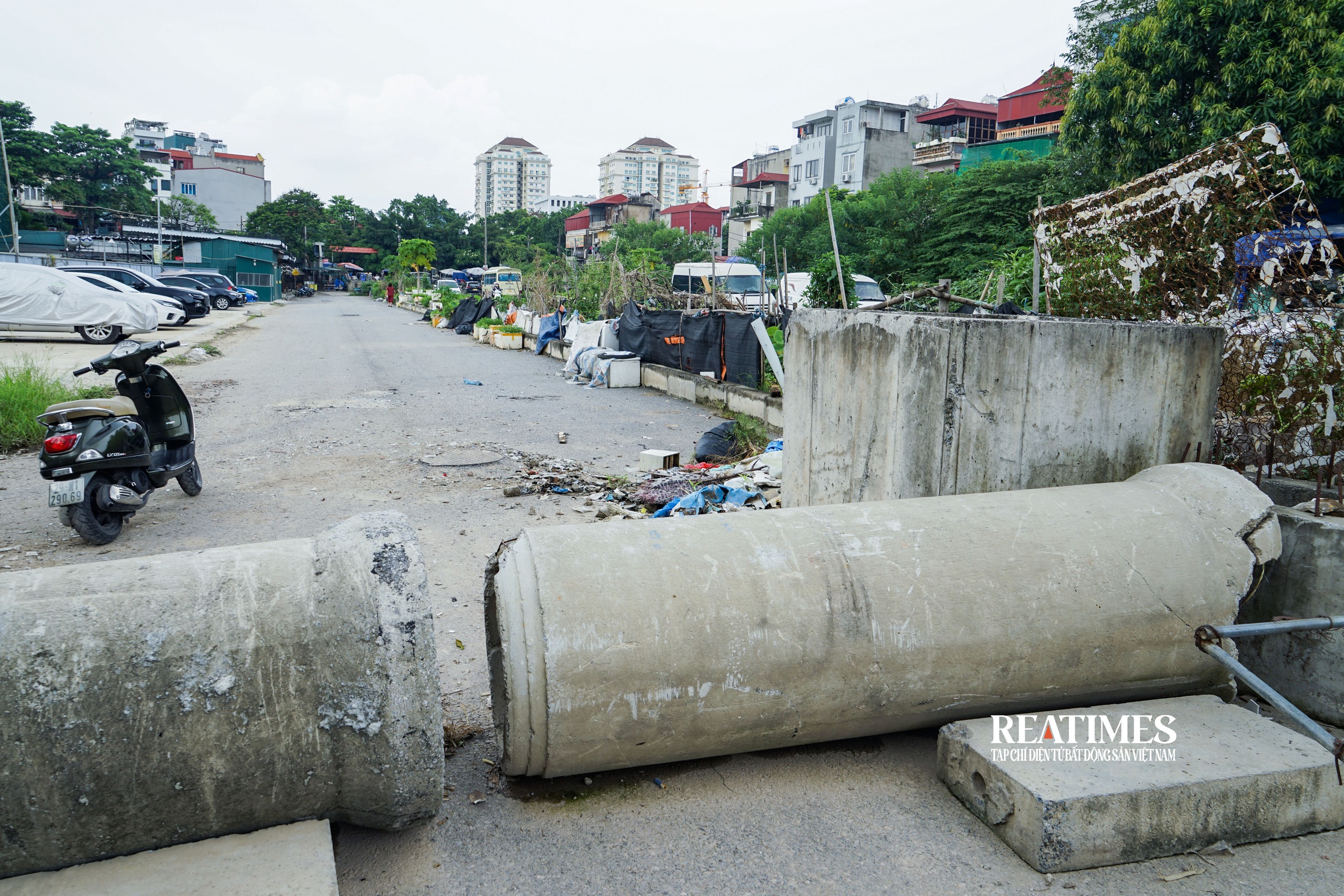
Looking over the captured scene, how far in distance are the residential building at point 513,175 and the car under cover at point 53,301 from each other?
156 metres

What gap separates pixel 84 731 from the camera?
2244mm

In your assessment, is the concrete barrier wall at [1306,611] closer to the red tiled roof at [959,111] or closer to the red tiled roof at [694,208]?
the red tiled roof at [959,111]

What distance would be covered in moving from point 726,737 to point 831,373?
234 centimetres

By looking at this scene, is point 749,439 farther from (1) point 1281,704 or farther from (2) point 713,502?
(1) point 1281,704

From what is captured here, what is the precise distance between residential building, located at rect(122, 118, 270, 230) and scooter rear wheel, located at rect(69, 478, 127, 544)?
66.2 meters

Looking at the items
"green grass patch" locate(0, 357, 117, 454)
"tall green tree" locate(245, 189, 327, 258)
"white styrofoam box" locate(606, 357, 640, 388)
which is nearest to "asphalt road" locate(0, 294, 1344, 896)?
"green grass patch" locate(0, 357, 117, 454)

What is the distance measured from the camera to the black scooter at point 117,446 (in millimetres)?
5520

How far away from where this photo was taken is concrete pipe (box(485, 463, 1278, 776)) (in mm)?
2820

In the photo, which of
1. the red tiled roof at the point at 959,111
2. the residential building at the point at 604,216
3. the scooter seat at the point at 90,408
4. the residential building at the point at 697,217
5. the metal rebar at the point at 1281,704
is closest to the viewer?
the metal rebar at the point at 1281,704

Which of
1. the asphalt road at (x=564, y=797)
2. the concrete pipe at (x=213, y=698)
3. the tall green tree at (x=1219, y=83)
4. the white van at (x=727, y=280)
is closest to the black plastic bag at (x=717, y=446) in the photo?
the asphalt road at (x=564, y=797)

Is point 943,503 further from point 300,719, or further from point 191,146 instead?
point 191,146

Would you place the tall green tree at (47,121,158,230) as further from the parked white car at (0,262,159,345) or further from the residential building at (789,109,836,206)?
the residential building at (789,109,836,206)

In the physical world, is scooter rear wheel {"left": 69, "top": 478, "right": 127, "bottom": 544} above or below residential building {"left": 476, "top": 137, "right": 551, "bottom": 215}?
below

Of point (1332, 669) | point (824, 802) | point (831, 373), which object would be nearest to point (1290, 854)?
point (1332, 669)
